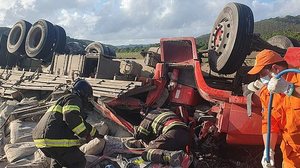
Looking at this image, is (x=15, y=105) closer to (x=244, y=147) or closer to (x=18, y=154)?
(x=18, y=154)

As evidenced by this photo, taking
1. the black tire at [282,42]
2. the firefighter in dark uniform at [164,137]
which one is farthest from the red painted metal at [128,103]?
the black tire at [282,42]

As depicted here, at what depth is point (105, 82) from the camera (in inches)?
244

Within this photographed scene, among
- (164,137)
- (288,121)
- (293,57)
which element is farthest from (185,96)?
(288,121)

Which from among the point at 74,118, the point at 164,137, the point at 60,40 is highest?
the point at 60,40

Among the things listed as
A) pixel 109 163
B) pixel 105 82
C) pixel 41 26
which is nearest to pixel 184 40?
pixel 105 82

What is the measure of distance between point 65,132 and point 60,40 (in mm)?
5013

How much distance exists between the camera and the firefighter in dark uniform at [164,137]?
4.29m

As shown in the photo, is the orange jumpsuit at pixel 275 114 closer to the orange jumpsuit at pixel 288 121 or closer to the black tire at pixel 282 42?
the orange jumpsuit at pixel 288 121

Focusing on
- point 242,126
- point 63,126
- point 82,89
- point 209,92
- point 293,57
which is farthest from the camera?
point 209,92

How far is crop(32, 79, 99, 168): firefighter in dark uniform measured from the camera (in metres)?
4.02

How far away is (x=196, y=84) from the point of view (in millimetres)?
5473

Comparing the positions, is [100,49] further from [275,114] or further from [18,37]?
[275,114]

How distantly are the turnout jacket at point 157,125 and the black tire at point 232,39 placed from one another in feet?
3.30

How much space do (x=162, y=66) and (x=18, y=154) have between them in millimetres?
2248
